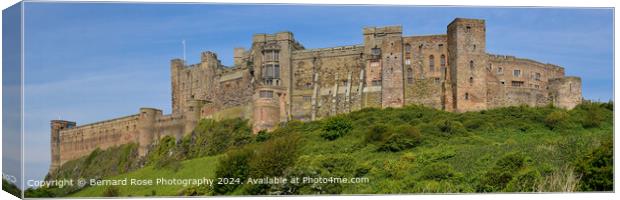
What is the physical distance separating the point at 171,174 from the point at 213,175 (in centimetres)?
212

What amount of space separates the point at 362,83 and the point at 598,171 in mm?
22729

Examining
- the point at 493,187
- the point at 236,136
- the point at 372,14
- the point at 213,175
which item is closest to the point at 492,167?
the point at 493,187

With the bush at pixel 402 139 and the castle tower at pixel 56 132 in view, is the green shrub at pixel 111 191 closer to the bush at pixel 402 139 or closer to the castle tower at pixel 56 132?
the castle tower at pixel 56 132

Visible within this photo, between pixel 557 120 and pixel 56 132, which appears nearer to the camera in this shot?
pixel 56 132

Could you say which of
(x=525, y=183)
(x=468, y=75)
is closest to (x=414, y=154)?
(x=525, y=183)

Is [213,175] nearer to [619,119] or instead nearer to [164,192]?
[164,192]

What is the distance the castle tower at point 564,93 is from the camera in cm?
4612

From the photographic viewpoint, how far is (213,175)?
3098cm

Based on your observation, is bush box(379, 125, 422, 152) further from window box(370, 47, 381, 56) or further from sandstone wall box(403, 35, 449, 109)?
window box(370, 47, 381, 56)

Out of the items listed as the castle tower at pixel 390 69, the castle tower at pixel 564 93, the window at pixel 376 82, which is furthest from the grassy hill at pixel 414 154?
the window at pixel 376 82

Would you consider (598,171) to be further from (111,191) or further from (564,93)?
(564,93)

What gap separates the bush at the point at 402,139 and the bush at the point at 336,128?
3.15m

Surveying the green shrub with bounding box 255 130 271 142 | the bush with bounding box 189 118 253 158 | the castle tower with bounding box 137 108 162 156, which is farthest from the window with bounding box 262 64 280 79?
the green shrub with bounding box 255 130 271 142

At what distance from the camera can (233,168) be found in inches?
1235
